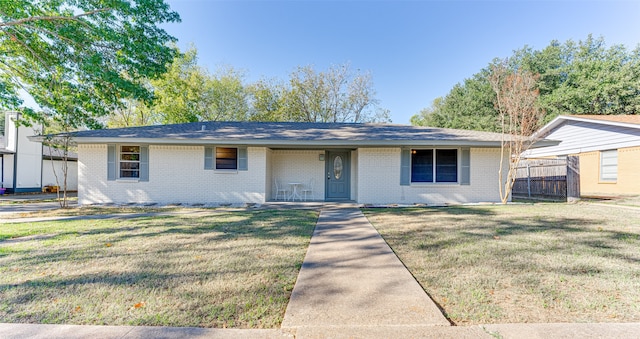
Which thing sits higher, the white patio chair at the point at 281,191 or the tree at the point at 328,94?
the tree at the point at 328,94

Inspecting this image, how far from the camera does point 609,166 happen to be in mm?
13273

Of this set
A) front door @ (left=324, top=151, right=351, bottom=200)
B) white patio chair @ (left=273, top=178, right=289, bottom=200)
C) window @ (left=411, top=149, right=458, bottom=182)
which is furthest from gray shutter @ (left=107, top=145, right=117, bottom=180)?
window @ (left=411, top=149, right=458, bottom=182)

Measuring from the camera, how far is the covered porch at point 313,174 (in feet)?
37.1

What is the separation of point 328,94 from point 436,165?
16.3 meters

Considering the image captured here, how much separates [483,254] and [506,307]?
163cm

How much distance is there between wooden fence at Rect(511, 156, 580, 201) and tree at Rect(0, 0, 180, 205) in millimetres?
15599

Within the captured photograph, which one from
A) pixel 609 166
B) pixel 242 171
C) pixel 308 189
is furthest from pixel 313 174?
pixel 609 166

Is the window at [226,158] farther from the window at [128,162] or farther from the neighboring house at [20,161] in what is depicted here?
the neighboring house at [20,161]

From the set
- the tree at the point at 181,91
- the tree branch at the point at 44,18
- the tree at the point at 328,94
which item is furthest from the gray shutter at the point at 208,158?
the tree at the point at 328,94

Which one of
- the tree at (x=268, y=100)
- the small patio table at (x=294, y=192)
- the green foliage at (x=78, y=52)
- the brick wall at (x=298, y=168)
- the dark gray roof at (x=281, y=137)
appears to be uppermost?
the tree at (x=268, y=100)

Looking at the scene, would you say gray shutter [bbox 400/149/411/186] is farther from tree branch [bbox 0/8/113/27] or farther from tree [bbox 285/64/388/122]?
tree [bbox 285/64/388/122]

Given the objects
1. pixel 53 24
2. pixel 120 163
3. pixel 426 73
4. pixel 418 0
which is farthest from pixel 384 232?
pixel 426 73

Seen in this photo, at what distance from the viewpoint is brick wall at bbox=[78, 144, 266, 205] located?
33.1 ft

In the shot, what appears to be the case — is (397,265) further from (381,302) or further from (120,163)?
(120,163)
